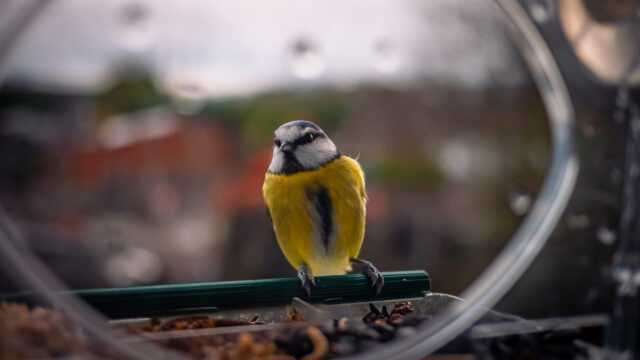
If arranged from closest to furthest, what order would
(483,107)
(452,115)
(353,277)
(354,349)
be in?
1. (354,349)
2. (353,277)
3. (483,107)
4. (452,115)

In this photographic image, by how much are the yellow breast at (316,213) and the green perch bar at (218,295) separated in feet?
0.66

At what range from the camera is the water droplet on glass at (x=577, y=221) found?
0.78 meters

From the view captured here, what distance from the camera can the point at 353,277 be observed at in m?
0.95

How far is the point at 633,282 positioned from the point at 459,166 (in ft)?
11.3

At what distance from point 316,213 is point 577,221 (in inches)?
19.9

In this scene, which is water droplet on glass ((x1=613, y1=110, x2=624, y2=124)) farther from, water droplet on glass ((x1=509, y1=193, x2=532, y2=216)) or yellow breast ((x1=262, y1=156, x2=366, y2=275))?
yellow breast ((x1=262, y1=156, x2=366, y2=275))

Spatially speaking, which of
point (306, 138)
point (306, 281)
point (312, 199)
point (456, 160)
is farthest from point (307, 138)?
point (456, 160)

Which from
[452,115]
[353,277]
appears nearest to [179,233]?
[452,115]

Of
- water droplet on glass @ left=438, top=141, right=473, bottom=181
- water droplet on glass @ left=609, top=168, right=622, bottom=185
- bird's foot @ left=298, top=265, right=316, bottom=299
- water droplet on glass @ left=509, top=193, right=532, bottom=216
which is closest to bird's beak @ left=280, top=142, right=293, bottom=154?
bird's foot @ left=298, top=265, right=316, bottom=299

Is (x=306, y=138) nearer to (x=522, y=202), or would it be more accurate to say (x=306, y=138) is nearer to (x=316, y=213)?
(x=316, y=213)

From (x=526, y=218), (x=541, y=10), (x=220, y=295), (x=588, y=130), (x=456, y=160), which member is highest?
(x=456, y=160)

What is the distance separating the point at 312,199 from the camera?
1117 mm

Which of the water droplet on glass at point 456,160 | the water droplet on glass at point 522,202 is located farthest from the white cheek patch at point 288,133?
the water droplet on glass at point 456,160

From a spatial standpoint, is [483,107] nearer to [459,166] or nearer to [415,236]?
[459,166]
